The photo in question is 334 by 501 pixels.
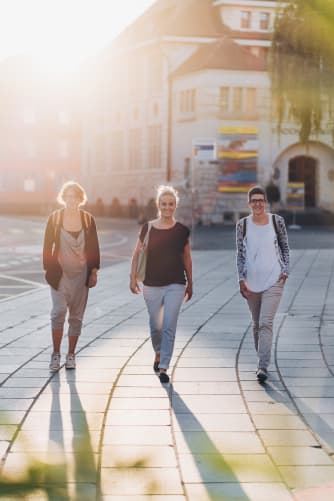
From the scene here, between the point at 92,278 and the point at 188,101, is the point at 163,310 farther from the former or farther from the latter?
the point at 188,101

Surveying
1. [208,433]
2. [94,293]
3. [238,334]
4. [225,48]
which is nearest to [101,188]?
[225,48]

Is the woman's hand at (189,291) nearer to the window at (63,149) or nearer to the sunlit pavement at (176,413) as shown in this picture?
the sunlit pavement at (176,413)

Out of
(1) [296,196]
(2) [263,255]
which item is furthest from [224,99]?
(2) [263,255]

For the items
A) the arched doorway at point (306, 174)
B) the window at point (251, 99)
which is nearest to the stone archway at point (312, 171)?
the arched doorway at point (306, 174)

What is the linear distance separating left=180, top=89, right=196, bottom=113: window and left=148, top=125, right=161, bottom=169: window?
2.78 metres

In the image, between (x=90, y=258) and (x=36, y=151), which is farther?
(x=36, y=151)

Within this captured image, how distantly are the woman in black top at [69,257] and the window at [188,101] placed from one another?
5501cm

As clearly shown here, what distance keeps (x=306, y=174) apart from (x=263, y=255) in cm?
5656

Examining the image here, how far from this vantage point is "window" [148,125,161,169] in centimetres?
6538

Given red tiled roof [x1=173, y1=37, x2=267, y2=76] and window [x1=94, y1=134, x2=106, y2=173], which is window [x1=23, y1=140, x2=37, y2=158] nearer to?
window [x1=94, y1=134, x2=106, y2=173]

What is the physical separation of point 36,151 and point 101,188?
58.0 ft

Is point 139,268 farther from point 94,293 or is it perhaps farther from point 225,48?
point 225,48

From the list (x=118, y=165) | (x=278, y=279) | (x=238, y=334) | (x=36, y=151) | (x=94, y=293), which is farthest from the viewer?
(x=36, y=151)

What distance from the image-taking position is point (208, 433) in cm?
564
